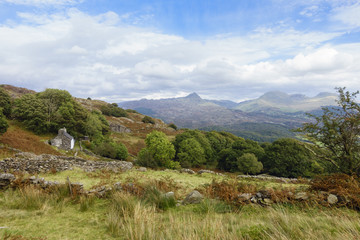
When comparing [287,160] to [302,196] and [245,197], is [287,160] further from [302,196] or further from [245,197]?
[245,197]

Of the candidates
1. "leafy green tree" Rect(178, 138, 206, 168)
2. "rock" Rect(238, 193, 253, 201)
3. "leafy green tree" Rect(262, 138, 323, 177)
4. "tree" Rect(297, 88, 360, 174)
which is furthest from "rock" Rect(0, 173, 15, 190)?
"leafy green tree" Rect(262, 138, 323, 177)

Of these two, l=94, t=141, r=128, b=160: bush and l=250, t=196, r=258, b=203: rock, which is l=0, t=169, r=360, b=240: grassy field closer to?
l=250, t=196, r=258, b=203: rock

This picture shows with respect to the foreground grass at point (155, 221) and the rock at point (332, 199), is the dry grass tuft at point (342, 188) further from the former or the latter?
the foreground grass at point (155, 221)

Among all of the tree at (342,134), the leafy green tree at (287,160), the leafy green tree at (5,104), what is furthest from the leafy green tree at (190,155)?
the leafy green tree at (5,104)

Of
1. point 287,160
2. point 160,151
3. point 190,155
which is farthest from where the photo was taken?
point 190,155

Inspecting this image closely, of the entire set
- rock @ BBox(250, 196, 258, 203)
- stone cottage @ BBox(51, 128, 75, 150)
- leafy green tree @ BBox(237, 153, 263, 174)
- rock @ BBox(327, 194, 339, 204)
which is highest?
rock @ BBox(327, 194, 339, 204)

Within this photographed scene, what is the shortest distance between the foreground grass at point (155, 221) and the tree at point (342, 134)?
18.5 feet

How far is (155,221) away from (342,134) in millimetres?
11031

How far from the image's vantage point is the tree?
9508 mm

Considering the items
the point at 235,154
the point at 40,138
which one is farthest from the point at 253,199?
the point at 40,138

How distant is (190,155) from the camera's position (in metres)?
37.8

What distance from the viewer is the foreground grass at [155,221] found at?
400 centimetres

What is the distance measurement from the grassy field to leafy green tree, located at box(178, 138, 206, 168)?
1155 inches

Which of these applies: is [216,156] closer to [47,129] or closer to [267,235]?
[47,129]
